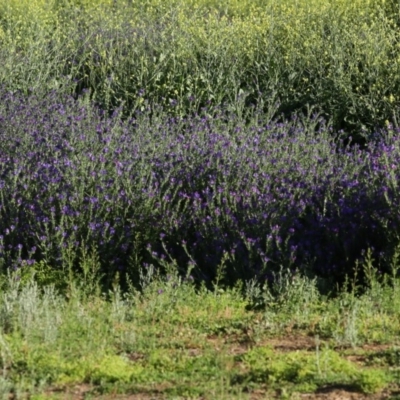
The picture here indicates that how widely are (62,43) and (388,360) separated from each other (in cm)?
655

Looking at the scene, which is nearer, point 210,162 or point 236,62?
point 210,162

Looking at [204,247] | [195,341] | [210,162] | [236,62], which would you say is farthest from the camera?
[236,62]

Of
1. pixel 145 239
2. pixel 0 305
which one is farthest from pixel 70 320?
pixel 145 239

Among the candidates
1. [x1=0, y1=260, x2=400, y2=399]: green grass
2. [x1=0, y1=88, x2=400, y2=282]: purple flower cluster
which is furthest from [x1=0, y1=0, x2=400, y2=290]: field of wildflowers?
[x1=0, y1=260, x2=400, y2=399]: green grass

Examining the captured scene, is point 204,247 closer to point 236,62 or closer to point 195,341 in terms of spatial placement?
point 195,341

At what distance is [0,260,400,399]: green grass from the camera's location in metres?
4.36

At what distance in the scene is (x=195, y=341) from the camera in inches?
196

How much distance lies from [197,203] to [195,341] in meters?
1.32

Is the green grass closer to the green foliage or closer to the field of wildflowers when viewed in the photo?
the field of wildflowers

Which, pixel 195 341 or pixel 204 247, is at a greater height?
pixel 204 247

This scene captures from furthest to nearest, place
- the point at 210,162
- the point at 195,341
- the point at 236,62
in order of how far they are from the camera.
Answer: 1. the point at 236,62
2. the point at 210,162
3. the point at 195,341

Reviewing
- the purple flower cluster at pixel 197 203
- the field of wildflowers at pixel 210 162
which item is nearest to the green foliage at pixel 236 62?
the field of wildflowers at pixel 210 162

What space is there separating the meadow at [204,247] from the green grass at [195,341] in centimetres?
1

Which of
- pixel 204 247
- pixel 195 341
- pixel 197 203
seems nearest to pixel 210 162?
pixel 197 203
